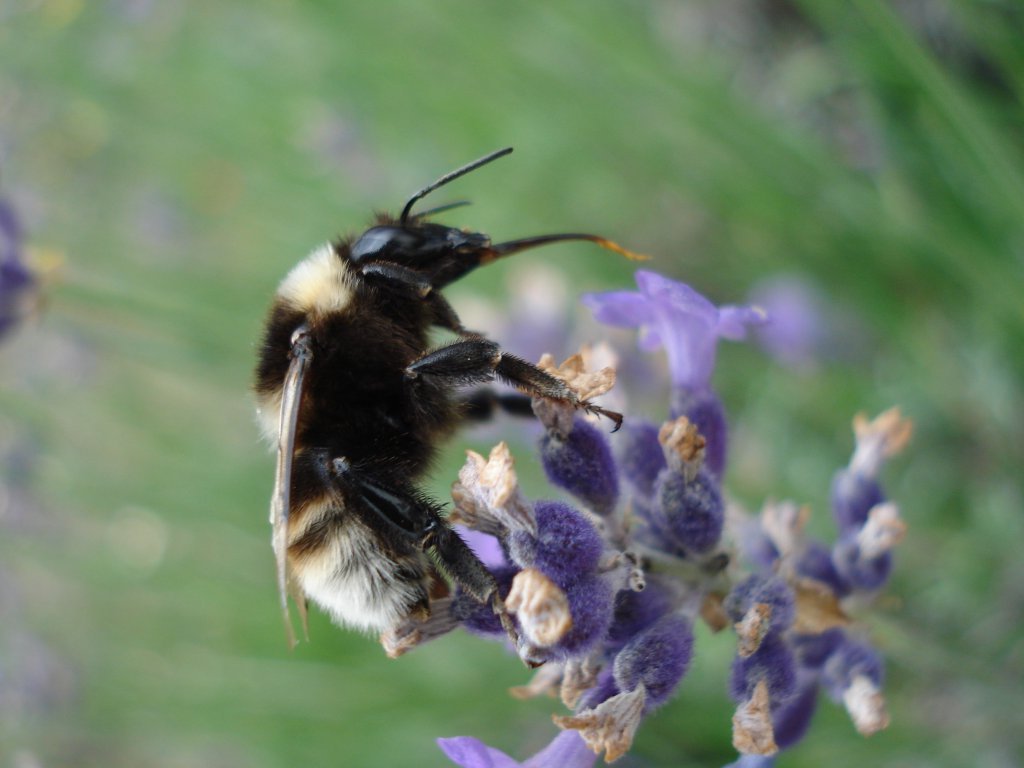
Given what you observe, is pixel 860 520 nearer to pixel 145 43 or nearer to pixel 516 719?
pixel 516 719

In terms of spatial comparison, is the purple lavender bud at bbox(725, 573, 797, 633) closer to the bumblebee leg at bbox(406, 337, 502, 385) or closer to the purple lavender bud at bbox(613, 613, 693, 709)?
the purple lavender bud at bbox(613, 613, 693, 709)

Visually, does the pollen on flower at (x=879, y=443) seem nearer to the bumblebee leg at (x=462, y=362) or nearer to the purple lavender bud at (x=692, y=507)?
the purple lavender bud at (x=692, y=507)

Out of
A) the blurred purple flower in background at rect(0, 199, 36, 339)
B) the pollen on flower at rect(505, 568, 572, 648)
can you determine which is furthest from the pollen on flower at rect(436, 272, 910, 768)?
the blurred purple flower in background at rect(0, 199, 36, 339)

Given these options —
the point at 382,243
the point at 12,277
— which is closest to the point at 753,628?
the point at 382,243

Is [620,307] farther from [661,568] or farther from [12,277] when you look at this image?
[12,277]

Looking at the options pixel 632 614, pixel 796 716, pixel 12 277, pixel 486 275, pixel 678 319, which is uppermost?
pixel 678 319

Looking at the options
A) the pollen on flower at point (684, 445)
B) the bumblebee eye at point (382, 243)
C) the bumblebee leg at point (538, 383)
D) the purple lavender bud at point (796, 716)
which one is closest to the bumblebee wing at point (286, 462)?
the bumblebee eye at point (382, 243)

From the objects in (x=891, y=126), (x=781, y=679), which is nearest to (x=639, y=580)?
(x=781, y=679)
